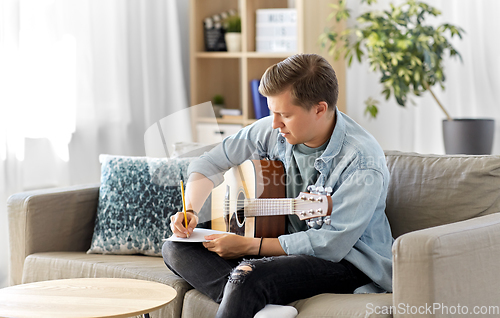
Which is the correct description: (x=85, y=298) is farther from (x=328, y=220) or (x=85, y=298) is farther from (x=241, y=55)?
(x=241, y=55)

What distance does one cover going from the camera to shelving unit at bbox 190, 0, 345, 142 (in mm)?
2865

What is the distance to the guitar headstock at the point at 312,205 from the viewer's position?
4.52ft

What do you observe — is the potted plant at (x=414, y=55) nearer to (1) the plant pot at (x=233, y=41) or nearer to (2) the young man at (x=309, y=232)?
(1) the plant pot at (x=233, y=41)

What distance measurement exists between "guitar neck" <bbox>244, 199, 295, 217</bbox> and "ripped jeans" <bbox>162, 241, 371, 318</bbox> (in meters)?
0.13

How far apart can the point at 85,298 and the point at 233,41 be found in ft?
6.86

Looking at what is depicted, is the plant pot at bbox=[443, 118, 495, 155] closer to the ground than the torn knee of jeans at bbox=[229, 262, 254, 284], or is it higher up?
higher up

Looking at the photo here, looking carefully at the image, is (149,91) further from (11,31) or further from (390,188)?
(390,188)

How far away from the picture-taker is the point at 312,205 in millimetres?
1402

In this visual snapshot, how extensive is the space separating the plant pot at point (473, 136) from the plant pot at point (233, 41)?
1.30m

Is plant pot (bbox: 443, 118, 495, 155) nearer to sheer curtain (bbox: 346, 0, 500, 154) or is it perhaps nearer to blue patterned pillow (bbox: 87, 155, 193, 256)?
sheer curtain (bbox: 346, 0, 500, 154)

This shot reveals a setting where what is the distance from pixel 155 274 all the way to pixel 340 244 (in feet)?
2.05

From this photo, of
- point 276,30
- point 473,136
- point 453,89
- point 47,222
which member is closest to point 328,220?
point 47,222

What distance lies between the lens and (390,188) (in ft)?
5.62

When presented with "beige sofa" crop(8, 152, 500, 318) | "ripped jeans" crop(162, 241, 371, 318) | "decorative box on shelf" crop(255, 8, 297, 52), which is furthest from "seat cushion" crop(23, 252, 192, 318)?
"decorative box on shelf" crop(255, 8, 297, 52)
